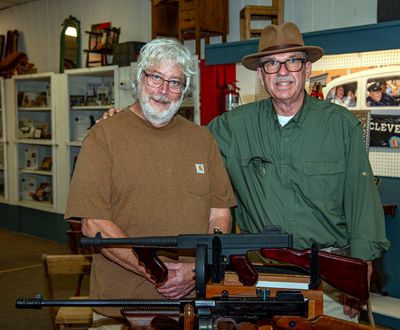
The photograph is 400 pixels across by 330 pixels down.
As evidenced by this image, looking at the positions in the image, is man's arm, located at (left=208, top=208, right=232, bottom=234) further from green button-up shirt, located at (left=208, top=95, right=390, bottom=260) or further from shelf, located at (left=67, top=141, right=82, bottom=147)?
shelf, located at (left=67, top=141, right=82, bottom=147)

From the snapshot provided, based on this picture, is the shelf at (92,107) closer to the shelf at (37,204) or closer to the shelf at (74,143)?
the shelf at (74,143)

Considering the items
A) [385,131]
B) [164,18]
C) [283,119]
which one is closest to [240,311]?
[283,119]

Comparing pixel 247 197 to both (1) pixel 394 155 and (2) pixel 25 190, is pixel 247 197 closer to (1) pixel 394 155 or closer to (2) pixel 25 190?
(1) pixel 394 155

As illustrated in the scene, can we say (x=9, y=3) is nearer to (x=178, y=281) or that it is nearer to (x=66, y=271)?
(x=66, y=271)

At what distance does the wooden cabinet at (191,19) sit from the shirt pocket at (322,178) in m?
→ 3.31

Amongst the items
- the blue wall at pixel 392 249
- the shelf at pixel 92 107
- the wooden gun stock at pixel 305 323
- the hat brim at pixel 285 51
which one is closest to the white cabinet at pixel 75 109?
the shelf at pixel 92 107

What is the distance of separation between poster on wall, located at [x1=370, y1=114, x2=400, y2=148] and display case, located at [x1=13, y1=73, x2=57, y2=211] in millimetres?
4285

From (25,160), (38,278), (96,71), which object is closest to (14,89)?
(25,160)

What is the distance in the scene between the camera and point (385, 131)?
14.5 feet

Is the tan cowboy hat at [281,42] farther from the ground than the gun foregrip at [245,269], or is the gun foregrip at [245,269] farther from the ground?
the tan cowboy hat at [281,42]

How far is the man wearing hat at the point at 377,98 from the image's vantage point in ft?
14.5

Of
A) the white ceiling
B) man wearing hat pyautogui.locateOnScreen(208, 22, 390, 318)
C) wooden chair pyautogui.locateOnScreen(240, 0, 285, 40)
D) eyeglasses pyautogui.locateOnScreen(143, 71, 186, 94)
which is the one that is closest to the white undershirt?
man wearing hat pyautogui.locateOnScreen(208, 22, 390, 318)

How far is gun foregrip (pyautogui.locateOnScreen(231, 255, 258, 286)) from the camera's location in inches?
62.6

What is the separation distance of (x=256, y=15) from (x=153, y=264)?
3.61 m
